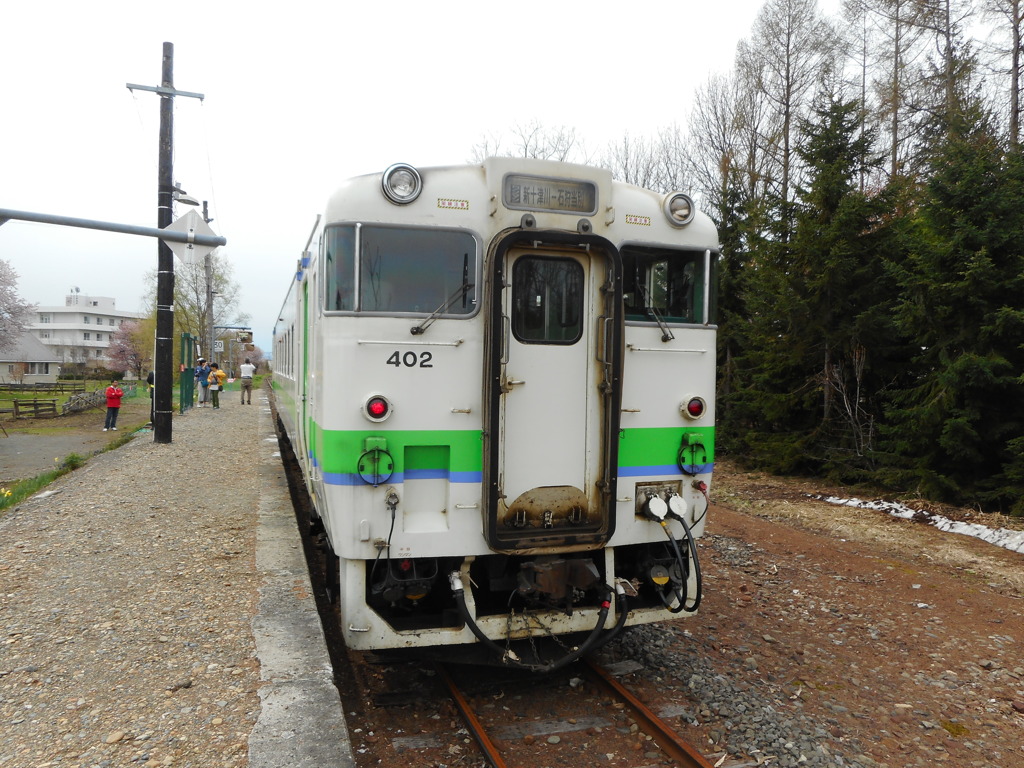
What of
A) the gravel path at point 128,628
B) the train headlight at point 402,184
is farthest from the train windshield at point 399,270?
the gravel path at point 128,628

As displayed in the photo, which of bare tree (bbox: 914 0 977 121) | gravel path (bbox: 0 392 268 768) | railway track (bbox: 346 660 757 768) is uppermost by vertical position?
bare tree (bbox: 914 0 977 121)

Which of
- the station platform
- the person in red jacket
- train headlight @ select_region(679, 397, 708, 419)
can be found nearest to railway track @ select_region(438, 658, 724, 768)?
the station platform

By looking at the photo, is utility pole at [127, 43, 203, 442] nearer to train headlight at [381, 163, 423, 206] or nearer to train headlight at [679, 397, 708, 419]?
train headlight at [381, 163, 423, 206]

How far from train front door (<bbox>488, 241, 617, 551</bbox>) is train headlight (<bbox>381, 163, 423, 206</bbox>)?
0.69 meters

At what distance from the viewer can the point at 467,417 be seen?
442 cm

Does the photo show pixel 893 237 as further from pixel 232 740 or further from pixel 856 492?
pixel 232 740

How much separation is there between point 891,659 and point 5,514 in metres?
9.97

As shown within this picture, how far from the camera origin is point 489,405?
4352mm

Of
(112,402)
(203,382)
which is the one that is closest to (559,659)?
(112,402)

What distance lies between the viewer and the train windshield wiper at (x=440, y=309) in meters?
4.33

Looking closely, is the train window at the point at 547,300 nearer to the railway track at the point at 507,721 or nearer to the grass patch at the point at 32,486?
the railway track at the point at 507,721

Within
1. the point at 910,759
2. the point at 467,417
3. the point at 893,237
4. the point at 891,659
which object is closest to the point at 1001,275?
the point at 893,237

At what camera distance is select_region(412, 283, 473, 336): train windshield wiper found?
4.33 meters

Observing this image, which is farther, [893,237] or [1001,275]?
[893,237]
